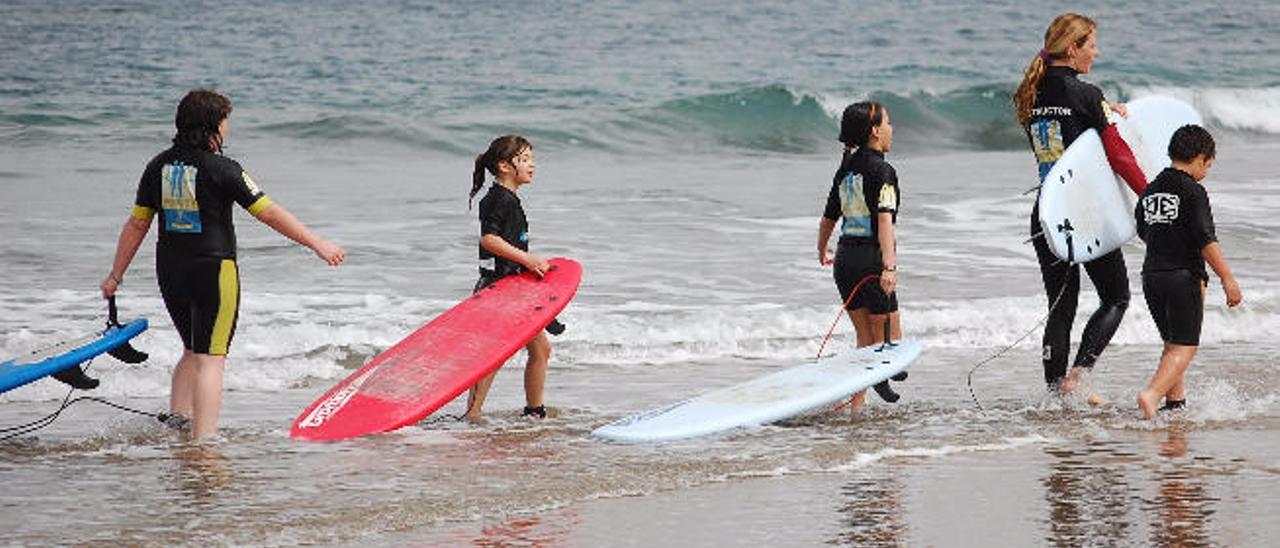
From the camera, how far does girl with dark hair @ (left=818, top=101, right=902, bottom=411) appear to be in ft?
24.2

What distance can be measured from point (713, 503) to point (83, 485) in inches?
84.2

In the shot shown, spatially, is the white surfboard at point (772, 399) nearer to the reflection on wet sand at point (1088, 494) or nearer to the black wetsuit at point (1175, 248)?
the reflection on wet sand at point (1088, 494)

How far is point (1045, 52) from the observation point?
7508 millimetres

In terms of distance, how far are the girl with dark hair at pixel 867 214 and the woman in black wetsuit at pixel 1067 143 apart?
2.04 feet

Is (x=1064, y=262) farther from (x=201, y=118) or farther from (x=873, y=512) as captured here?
(x=201, y=118)

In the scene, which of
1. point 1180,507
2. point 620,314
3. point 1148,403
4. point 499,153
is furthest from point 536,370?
point 620,314

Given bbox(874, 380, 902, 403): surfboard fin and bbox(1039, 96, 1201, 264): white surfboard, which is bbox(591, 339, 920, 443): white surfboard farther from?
bbox(1039, 96, 1201, 264): white surfboard

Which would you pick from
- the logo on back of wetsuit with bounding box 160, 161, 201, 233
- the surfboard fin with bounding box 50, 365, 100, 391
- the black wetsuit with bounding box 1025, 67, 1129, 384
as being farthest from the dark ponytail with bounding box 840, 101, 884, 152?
the surfboard fin with bounding box 50, 365, 100, 391

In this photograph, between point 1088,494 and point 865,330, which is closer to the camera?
point 1088,494

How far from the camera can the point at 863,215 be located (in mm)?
7480

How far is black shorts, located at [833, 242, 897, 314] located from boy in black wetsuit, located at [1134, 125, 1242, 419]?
1.04 meters

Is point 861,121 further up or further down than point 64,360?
further up

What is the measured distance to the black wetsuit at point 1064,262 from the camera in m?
7.52

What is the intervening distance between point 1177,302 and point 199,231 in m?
3.79
